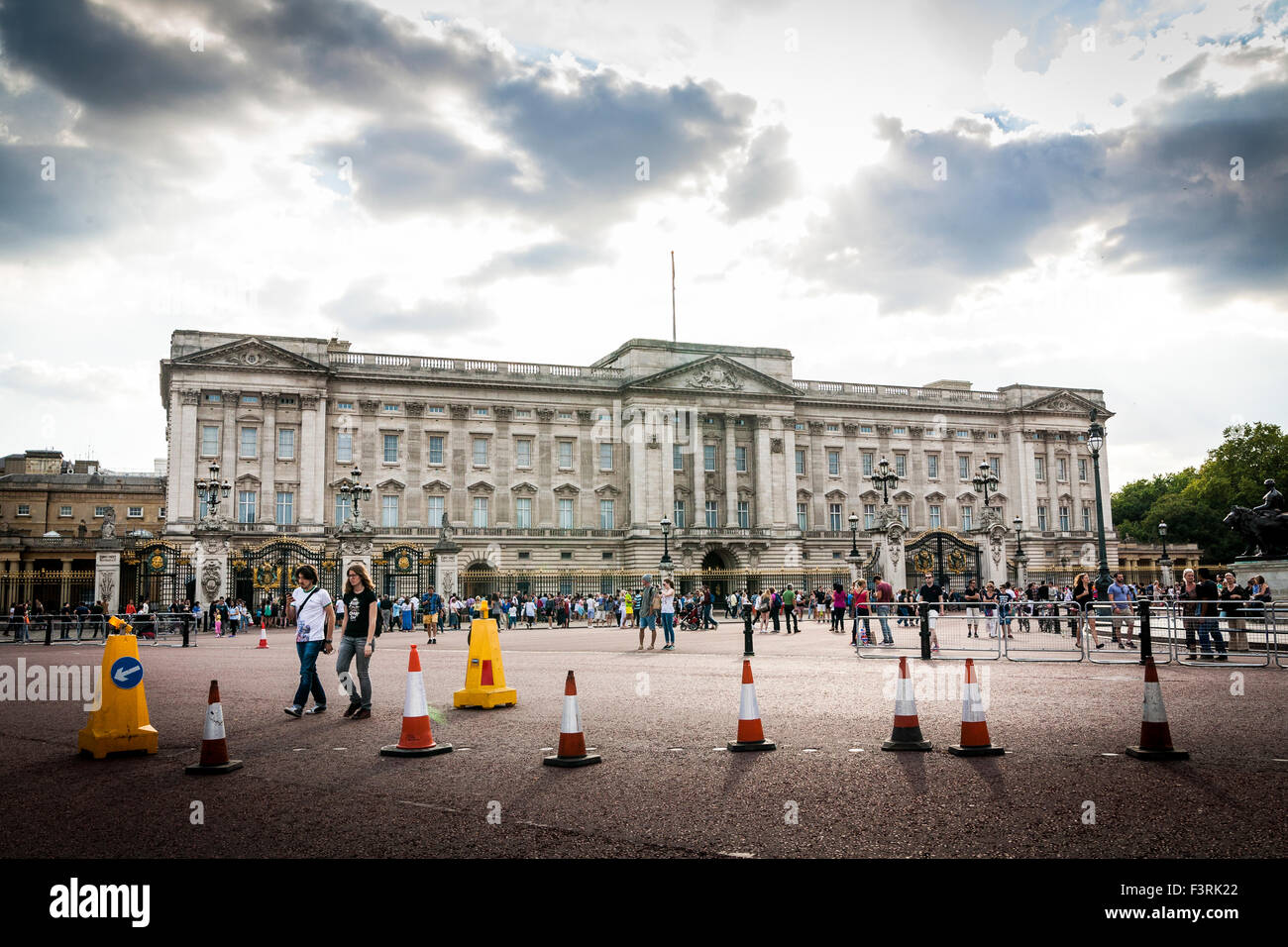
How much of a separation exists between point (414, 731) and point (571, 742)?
176 centimetres

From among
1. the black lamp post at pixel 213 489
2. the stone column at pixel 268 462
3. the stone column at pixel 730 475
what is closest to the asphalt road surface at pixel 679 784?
the black lamp post at pixel 213 489

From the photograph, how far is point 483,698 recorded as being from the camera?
1313 centimetres

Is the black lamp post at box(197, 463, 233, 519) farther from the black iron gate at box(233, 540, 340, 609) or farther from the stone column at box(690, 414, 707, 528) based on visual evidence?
the stone column at box(690, 414, 707, 528)

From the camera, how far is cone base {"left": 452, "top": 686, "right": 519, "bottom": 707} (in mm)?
13141

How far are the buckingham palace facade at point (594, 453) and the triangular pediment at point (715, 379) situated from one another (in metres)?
0.14

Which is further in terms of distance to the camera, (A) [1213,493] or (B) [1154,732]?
(A) [1213,493]

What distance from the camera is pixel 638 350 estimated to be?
7056 cm

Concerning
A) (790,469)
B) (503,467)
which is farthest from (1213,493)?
(503,467)

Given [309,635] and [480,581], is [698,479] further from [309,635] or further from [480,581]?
[309,635]

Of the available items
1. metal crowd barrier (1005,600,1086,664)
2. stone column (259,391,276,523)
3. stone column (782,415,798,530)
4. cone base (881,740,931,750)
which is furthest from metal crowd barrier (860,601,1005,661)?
stone column (782,415,798,530)
